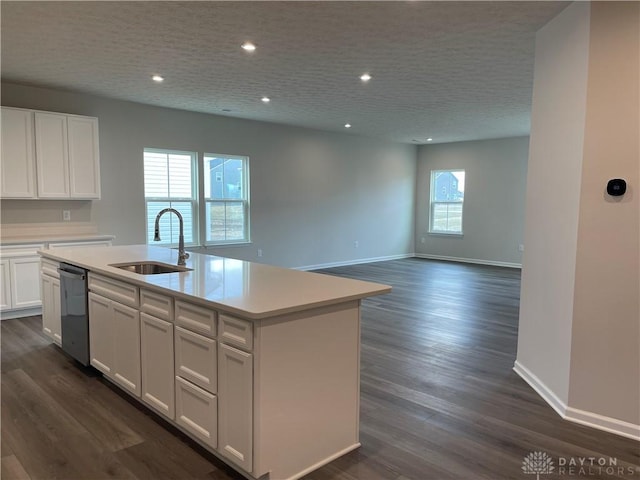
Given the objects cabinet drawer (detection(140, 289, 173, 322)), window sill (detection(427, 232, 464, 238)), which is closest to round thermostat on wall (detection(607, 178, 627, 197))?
cabinet drawer (detection(140, 289, 173, 322))

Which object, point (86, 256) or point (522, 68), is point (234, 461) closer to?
point (86, 256)

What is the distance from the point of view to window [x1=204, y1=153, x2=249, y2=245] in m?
7.02

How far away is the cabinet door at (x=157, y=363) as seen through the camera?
2.48 meters

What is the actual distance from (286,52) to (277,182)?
4.04 metres

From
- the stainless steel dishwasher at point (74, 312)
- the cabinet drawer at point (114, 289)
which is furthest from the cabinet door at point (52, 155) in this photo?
the cabinet drawer at point (114, 289)

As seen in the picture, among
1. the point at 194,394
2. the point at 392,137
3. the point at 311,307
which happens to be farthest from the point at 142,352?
the point at 392,137

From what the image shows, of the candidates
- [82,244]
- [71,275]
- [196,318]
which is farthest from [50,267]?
[196,318]

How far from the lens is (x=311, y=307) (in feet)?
6.82

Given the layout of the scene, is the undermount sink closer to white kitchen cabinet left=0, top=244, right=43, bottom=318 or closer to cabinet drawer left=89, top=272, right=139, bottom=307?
cabinet drawer left=89, top=272, right=139, bottom=307

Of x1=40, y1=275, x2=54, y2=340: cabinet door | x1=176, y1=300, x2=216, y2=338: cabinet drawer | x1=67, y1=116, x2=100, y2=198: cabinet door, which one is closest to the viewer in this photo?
x1=176, y1=300, x2=216, y2=338: cabinet drawer

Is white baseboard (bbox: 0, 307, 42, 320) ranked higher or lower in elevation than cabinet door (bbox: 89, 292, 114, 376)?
lower

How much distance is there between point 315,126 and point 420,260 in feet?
13.3

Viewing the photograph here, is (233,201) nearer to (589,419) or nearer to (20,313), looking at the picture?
(20,313)
